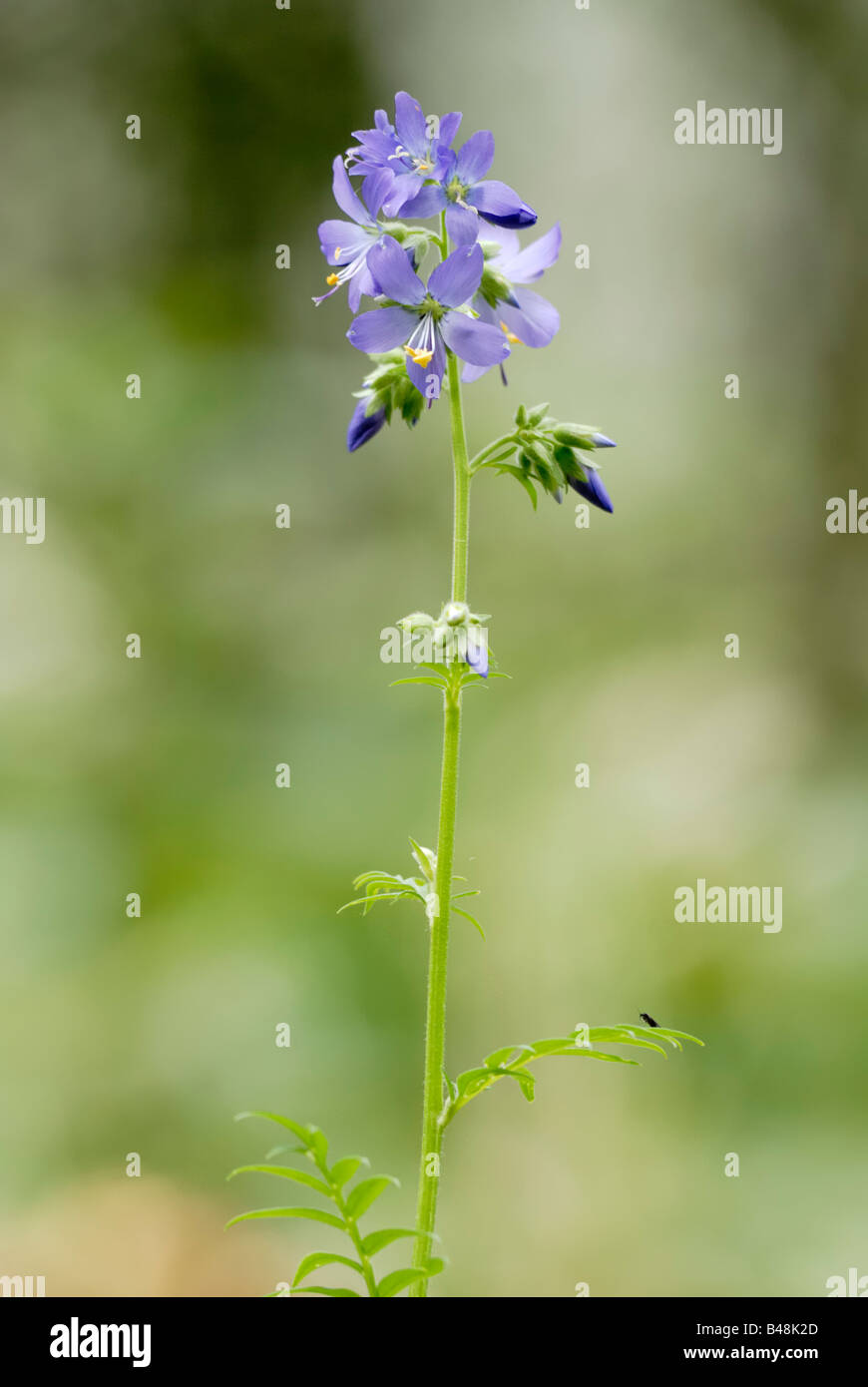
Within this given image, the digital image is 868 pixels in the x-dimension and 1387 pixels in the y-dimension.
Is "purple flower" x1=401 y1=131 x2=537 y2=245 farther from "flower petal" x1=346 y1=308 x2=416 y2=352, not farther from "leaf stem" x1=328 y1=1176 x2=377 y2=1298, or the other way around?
"leaf stem" x1=328 y1=1176 x2=377 y2=1298

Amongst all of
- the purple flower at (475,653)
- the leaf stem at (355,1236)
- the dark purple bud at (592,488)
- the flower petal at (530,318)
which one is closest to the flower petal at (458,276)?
the flower petal at (530,318)

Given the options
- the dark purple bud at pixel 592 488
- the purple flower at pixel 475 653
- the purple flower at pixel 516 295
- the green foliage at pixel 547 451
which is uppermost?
the purple flower at pixel 516 295

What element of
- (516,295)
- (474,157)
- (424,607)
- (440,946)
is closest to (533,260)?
(516,295)

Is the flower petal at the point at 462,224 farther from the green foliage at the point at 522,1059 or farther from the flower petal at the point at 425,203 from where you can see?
the green foliage at the point at 522,1059

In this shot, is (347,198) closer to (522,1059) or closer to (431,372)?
(431,372)

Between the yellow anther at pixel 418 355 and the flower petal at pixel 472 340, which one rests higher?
the flower petal at pixel 472 340
